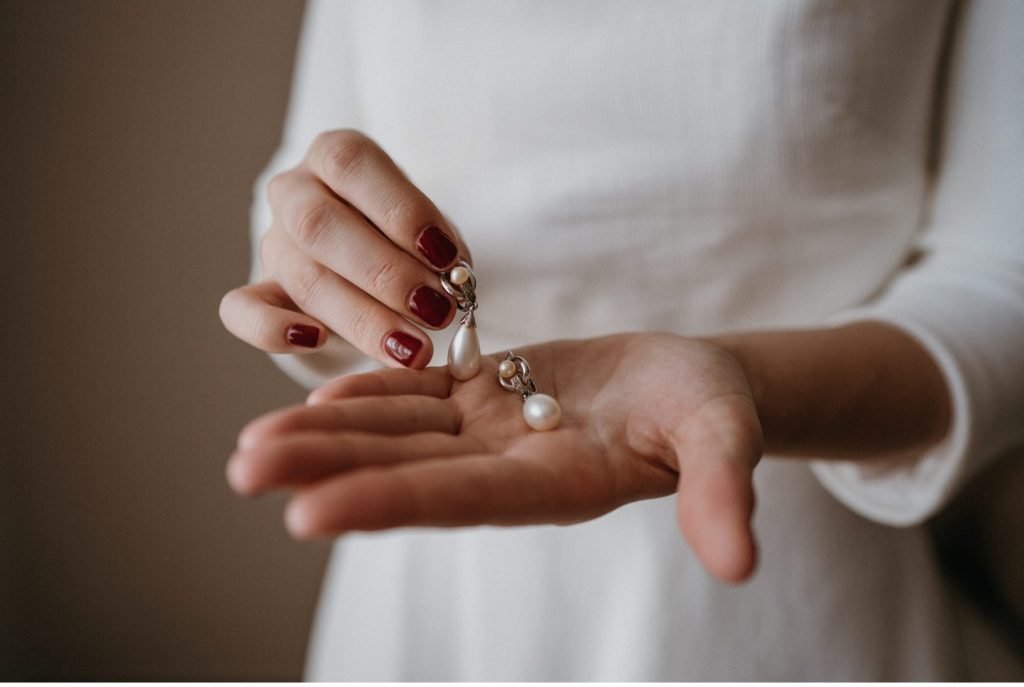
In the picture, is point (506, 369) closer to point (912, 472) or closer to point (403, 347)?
point (403, 347)

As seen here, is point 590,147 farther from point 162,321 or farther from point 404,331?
point 162,321

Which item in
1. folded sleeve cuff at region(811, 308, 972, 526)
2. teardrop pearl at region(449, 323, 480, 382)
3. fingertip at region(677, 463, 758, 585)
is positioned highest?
teardrop pearl at region(449, 323, 480, 382)

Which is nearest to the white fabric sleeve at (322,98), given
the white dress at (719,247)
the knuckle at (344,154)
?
the white dress at (719,247)

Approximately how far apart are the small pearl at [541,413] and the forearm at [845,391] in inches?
9.0

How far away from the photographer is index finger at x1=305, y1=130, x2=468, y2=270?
2.00 ft

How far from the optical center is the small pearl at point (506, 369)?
615 mm

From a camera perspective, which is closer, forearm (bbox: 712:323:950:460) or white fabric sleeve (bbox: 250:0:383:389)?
forearm (bbox: 712:323:950:460)

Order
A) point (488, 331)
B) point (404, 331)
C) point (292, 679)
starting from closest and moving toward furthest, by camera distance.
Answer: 1. point (404, 331)
2. point (488, 331)
3. point (292, 679)

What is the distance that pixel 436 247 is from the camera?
0.62 meters

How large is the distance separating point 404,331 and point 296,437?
21 centimetres

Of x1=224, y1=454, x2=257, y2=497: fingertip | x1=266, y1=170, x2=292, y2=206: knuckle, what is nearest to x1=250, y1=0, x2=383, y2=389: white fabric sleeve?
A: x1=266, y1=170, x2=292, y2=206: knuckle

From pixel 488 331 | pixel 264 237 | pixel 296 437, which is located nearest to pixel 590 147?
pixel 488 331

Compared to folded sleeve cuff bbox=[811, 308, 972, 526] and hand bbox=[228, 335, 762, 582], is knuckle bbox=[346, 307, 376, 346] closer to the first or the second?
hand bbox=[228, 335, 762, 582]

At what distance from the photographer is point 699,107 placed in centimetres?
78
